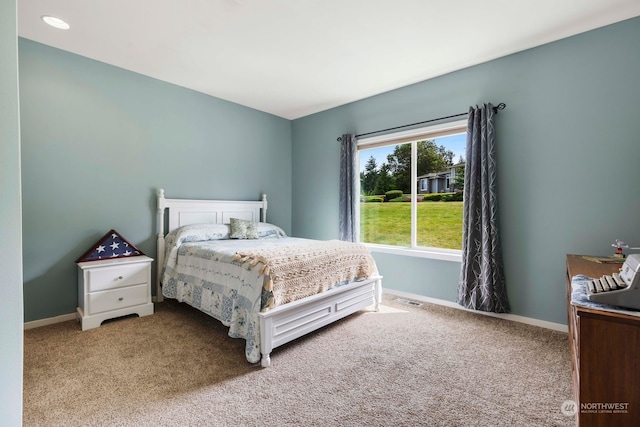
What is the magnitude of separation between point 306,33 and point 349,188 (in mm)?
1976

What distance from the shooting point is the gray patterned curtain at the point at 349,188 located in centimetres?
396

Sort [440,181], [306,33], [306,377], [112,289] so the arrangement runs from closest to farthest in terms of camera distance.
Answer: [306,377] → [306,33] → [112,289] → [440,181]

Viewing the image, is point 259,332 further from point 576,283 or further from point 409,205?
point 409,205

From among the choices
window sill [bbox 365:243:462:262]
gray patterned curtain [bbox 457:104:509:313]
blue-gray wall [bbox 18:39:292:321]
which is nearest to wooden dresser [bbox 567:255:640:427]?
gray patterned curtain [bbox 457:104:509:313]

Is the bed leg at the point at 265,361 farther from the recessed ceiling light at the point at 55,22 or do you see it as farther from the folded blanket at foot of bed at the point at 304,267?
the recessed ceiling light at the point at 55,22

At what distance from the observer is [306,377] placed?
75.0 inches

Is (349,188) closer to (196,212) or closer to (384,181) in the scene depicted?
(384,181)

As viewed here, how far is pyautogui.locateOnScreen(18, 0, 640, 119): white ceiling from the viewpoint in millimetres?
2172

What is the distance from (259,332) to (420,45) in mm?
2858

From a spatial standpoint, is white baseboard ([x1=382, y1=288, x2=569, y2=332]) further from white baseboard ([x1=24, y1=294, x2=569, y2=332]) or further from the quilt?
the quilt

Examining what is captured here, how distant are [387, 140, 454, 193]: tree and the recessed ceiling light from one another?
3534mm

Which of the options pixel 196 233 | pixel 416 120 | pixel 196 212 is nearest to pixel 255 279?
pixel 196 233

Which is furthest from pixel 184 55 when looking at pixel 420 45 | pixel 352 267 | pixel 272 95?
pixel 352 267

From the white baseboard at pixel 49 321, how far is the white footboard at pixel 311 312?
2.28 meters
